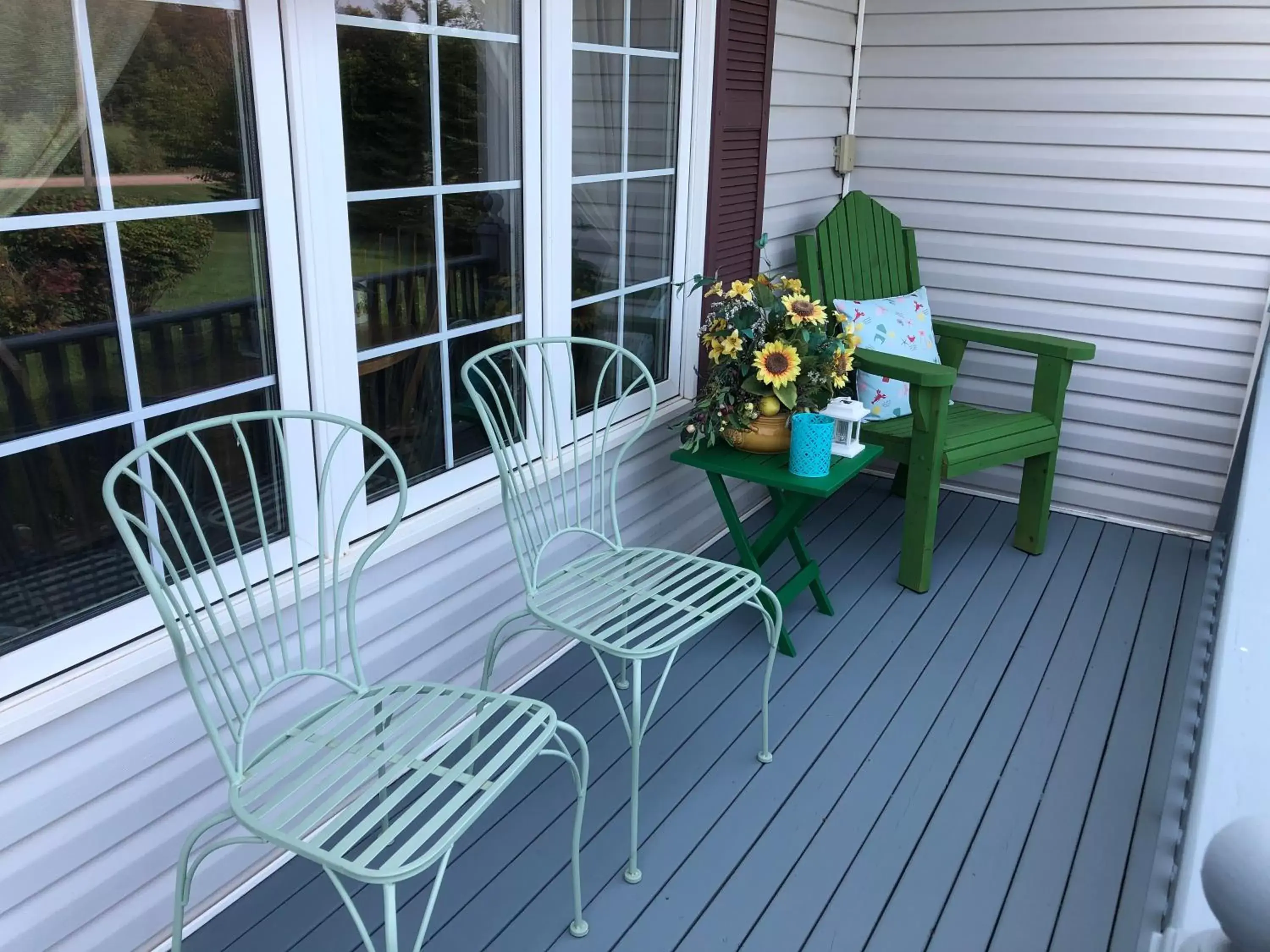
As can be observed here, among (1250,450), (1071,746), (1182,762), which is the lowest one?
(1071,746)

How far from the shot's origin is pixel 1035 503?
11.3 feet

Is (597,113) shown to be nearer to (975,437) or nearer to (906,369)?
(906,369)

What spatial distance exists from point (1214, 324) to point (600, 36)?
2.46 meters

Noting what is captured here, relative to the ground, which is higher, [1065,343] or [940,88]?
[940,88]

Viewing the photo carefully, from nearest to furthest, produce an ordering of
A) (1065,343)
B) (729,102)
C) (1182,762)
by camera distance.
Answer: (1182,762) < (729,102) < (1065,343)

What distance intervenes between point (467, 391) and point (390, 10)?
80cm

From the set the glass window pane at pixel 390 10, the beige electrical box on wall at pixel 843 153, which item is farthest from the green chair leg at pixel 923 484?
the glass window pane at pixel 390 10

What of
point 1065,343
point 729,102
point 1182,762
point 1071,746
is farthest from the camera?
point 1065,343

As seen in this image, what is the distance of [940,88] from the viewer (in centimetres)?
380

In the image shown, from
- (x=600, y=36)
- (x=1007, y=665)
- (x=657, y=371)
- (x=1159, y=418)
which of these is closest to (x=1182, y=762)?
(x=1007, y=665)

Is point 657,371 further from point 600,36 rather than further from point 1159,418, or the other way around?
point 1159,418

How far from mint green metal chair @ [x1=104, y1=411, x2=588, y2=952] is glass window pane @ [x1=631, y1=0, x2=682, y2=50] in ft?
4.61

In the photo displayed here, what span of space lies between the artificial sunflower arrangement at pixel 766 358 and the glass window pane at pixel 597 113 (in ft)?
1.65

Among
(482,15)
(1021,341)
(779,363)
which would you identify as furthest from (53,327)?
(1021,341)
